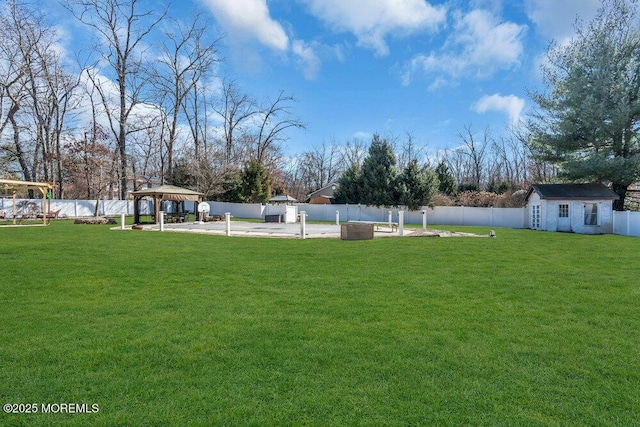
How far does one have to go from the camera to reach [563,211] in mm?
18625

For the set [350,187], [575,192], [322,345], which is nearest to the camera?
[322,345]

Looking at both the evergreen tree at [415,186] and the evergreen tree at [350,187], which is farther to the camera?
the evergreen tree at [350,187]

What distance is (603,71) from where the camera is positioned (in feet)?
60.6

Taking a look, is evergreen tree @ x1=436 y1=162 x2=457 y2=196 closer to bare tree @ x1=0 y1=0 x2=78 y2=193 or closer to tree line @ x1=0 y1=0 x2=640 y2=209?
tree line @ x1=0 y1=0 x2=640 y2=209

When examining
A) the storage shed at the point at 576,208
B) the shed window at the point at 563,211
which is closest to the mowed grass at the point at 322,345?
the storage shed at the point at 576,208

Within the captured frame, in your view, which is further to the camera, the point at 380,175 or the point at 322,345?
the point at 380,175

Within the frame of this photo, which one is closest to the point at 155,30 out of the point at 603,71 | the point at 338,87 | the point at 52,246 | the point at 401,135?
the point at 338,87

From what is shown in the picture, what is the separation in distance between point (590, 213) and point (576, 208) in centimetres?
68

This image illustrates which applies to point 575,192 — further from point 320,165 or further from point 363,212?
point 320,165

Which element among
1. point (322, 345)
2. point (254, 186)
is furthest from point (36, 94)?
point (322, 345)

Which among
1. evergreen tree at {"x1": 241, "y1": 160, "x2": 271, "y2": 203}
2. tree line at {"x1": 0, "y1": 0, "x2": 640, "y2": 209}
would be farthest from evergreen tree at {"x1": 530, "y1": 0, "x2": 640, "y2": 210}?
evergreen tree at {"x1": 241, "y1": 160, "x2": 271, "y2": 203}

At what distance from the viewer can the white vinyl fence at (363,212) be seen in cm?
2223

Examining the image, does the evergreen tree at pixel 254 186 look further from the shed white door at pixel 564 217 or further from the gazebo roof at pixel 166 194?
the shed white door at pixel 564 217

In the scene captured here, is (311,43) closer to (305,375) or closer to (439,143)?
(305,375)
